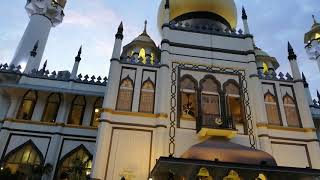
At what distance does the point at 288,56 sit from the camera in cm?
1789

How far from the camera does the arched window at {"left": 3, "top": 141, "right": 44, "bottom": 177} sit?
53.4ft

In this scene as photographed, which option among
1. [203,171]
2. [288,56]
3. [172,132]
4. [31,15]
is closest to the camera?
[203,171]

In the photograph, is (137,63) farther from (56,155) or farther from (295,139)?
(295,139)

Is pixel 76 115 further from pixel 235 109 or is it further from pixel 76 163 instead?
pixel 235 109

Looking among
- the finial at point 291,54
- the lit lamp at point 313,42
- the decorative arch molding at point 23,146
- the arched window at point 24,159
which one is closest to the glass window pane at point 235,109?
the finial at point 291,54

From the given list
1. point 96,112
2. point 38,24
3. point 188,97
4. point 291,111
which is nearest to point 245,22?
point 291,111

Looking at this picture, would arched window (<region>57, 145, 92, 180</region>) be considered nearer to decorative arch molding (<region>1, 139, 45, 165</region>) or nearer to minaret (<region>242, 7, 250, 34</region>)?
decorative arch molding (<region>1, 139, 45, 165</region>)

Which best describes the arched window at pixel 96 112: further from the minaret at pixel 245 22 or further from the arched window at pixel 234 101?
the minaret at pixel 245 22

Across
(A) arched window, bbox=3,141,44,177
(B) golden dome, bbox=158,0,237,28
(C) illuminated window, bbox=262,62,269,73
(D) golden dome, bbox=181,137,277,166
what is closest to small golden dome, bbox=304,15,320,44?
(C) illuminated window, bbox=262,62,269,73

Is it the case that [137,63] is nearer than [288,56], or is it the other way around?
[137,63]

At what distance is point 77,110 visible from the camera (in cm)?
1864

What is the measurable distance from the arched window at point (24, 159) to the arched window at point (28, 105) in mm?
1750

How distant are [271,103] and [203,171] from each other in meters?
7.30

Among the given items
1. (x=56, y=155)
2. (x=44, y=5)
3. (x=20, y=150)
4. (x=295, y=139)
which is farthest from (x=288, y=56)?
(x=44, y=5)
